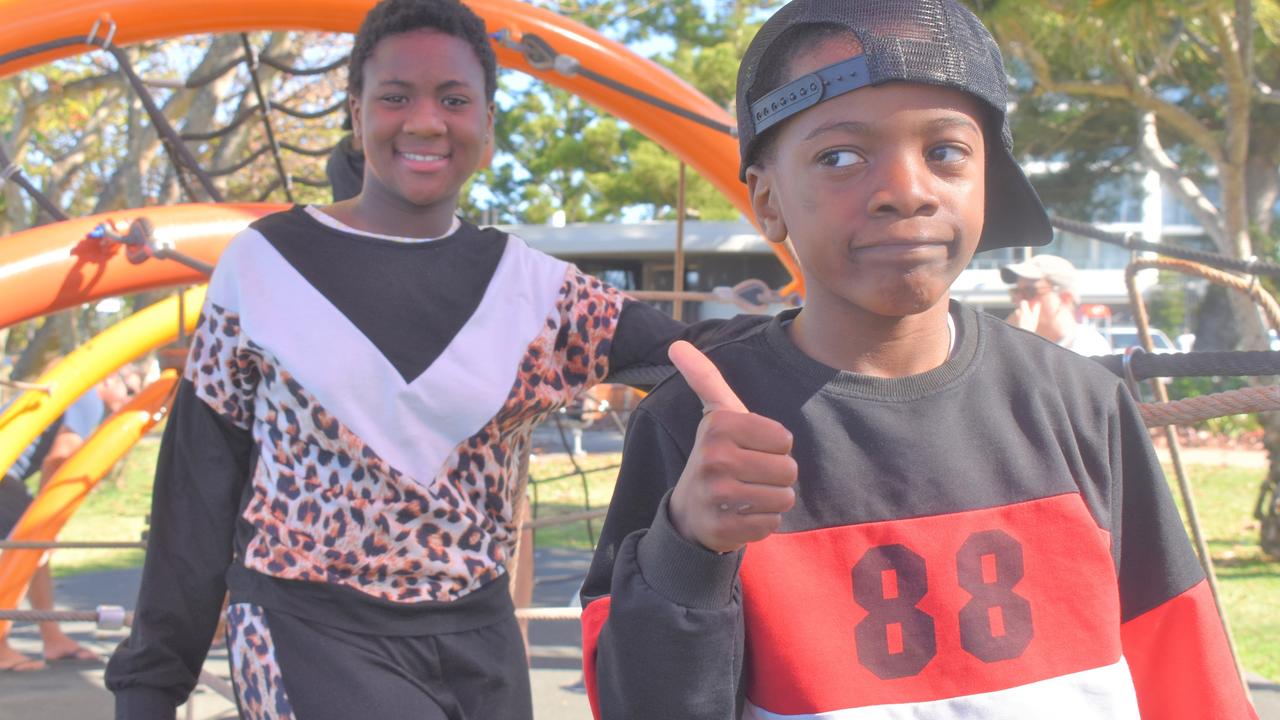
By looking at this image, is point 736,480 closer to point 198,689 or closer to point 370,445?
point 370,445

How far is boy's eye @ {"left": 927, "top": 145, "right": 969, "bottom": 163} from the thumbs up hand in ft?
1.26

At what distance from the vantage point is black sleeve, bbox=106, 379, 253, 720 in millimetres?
1944

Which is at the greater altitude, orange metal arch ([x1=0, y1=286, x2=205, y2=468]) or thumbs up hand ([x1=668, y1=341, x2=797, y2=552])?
orange metal arch ([x1=0, y1=286, x2=205, y2=468])

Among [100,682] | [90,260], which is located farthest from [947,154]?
[100,682]

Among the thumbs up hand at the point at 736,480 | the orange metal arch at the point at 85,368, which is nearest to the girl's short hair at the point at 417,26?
the thumbs up hand at the point at 736,480

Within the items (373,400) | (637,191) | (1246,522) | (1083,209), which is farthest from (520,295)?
(637,191)

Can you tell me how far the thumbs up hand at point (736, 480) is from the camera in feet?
3.46

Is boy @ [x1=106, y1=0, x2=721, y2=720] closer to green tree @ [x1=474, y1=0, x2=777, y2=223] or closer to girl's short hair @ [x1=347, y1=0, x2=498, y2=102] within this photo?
girl's short hair @ [x1=347, y1=0, x2=498, y2=102]

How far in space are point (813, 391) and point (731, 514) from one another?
0.28 m

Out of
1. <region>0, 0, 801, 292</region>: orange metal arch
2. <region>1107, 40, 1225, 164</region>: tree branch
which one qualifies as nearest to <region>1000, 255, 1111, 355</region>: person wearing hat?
<region>0, 0, 801, 292</region>: orange metal arch

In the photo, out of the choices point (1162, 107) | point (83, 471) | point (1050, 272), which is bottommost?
point (83, 471)

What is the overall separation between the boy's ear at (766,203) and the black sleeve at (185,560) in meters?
0.97

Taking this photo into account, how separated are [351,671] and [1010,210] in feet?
3.59

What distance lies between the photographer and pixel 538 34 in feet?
11.6
